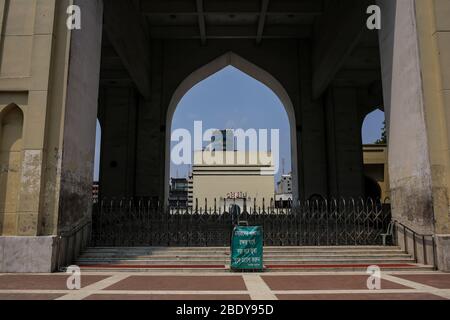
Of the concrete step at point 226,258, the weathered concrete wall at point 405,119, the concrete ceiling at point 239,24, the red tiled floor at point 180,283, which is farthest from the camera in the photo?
the concrete ceiling at point 239,24

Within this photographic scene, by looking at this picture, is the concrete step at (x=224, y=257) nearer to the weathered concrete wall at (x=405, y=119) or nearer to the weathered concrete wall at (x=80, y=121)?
the weathered concrete wall at (x=405, y=119)

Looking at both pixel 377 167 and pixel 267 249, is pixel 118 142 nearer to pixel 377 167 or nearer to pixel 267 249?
pixel 267 249

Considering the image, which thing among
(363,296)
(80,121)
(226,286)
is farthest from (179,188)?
(363,296)

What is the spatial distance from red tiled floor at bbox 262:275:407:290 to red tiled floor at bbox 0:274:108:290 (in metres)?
4.07

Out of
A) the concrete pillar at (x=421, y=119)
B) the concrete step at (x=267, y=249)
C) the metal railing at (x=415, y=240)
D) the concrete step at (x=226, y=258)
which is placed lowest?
the concrete step at (x=226, y=258)

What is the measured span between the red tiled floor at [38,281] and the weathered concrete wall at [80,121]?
1.89 metres

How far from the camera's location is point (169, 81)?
82.9 feet

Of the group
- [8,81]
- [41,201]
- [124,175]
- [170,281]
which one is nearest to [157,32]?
[124,175]

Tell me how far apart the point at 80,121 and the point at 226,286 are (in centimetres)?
760

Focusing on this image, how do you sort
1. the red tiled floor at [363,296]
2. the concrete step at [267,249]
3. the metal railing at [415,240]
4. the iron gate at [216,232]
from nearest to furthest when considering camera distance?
the red tiled floor at [363,296], the metal railing at [415,240], the concrete step at [267,249], the iron gate at [216,232]

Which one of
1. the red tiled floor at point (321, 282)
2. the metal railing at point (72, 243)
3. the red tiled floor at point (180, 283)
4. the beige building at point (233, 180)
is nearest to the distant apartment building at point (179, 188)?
the beige building at point (233, 180)

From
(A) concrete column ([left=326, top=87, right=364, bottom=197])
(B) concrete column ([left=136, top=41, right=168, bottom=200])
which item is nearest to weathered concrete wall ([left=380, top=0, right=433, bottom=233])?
→ (A) concrete column ([left=326, top=87, right=364, bottom=197])

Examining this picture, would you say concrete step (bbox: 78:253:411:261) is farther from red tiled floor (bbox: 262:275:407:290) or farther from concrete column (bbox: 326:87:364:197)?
concrete column (bbox: 326:87:364:197)

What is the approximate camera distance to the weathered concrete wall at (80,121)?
11508mm
